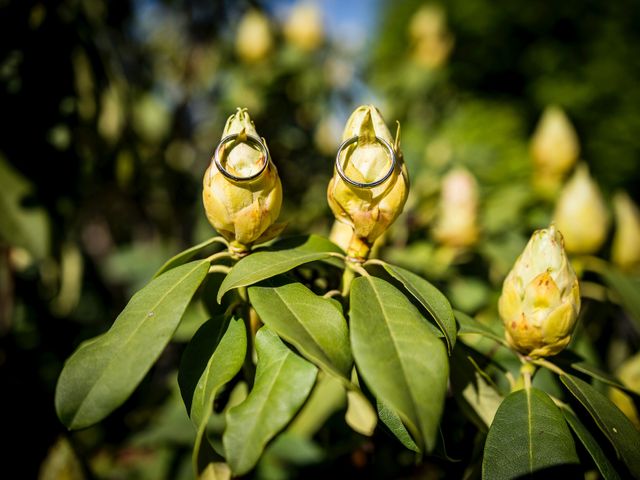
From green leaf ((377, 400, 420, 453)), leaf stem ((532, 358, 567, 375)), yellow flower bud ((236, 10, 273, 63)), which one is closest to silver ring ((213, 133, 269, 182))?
green leaf ((377, 400, 420, 453))

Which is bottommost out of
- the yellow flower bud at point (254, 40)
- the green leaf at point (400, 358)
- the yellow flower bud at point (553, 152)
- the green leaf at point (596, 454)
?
the green leaf at point (596, 454)

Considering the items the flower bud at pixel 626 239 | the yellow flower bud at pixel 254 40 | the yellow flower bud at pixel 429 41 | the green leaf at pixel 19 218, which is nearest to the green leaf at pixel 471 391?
the flower bud at pixel 626 239

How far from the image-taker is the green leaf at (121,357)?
49 cm

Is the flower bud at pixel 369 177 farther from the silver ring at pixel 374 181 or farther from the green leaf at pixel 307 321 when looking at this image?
the green leaf at pixel 307 321

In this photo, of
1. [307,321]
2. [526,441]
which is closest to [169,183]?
[307,321]

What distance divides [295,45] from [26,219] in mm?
1496

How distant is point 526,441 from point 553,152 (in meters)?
1.25

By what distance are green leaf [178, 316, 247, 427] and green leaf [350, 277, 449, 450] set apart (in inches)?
6.0

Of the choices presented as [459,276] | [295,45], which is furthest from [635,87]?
[459,276]

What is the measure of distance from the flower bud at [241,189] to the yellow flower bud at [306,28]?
1.77m

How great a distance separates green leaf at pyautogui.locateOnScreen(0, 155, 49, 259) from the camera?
1167 mm

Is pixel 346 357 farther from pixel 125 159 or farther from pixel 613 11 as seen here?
pixel 613 11

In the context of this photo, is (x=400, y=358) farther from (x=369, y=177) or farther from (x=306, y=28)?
(x=306, y=28)

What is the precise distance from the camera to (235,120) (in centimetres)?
59
